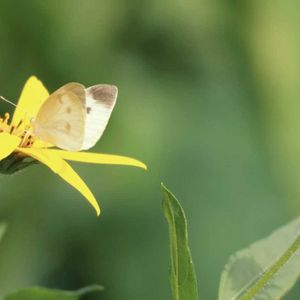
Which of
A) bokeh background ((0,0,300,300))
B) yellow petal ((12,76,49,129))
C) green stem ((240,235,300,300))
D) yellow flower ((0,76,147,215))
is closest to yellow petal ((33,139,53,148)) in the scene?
yellow flower ((0,76,147,215))

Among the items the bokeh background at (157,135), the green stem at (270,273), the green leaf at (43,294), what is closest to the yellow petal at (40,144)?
the green leaf at (43,294)

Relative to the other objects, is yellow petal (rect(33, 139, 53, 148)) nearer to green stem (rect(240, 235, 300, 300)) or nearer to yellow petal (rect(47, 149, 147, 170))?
yellow petal (rect(47, 149, 147, 170))

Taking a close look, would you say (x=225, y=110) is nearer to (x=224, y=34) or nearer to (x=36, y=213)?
(x=224, y=34)

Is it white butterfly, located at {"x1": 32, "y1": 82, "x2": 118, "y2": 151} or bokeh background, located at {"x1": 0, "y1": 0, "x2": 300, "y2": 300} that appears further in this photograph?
bokeh background, located at {"x1": 0, "y1": 0, "x2": 300, "y2": 300}

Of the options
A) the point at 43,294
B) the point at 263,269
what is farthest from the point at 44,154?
the point at 263,269

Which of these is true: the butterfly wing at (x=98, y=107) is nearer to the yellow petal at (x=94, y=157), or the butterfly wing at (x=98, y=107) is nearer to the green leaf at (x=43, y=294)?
the yellow petal at (x=94, y=157)

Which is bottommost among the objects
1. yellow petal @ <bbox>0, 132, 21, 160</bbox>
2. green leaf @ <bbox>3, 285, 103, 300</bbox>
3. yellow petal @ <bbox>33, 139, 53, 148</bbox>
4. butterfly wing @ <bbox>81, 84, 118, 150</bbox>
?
green leaf @ <bbox>3, 285, 103, 300</bbox>

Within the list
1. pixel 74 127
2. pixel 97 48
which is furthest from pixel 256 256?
pixel 97 48
